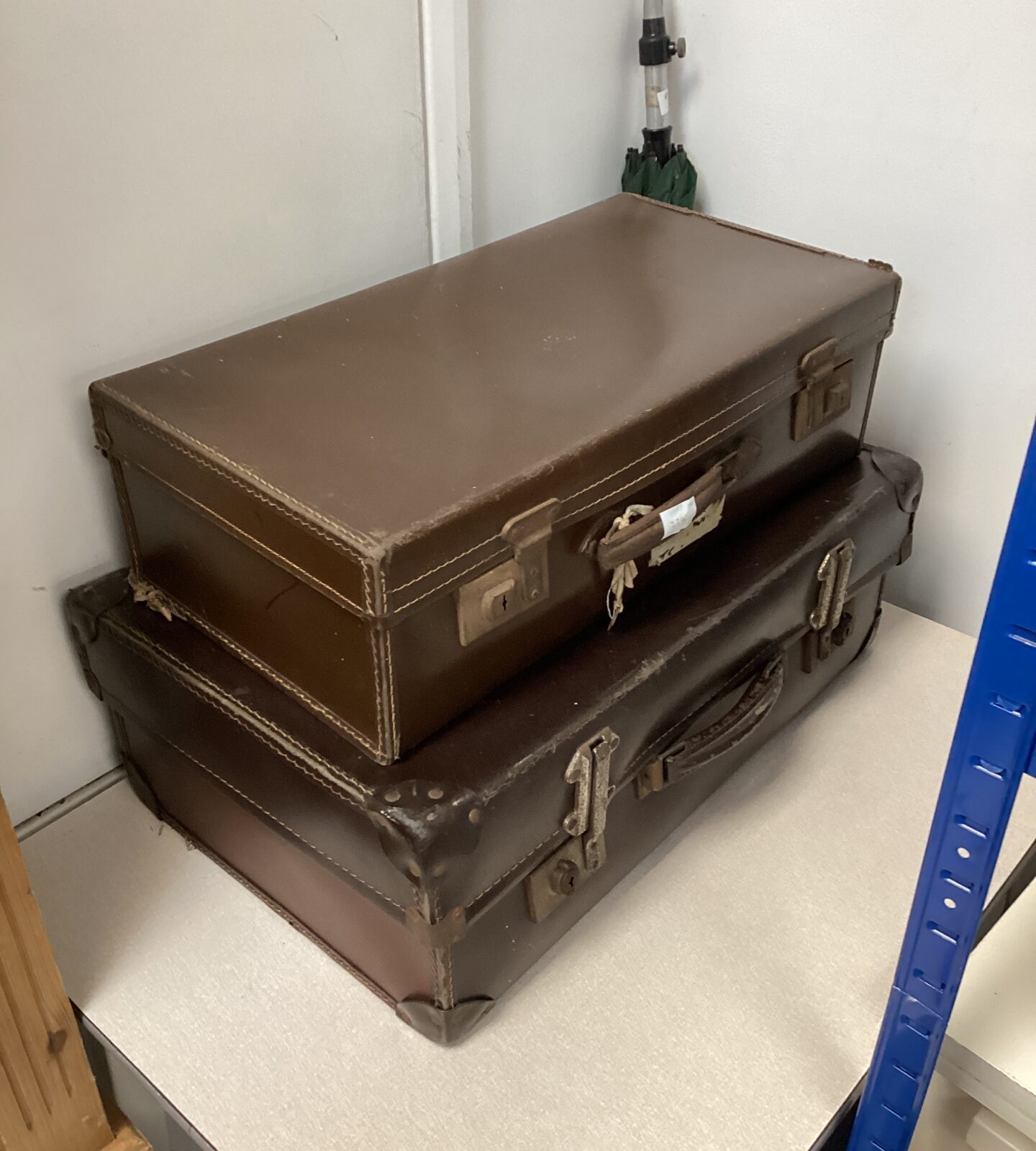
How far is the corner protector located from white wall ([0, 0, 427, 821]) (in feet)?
1.22

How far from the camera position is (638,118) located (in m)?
1.17

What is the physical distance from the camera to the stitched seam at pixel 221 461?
623 mm

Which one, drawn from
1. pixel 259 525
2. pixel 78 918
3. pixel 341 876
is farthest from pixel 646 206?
pixel 78 918

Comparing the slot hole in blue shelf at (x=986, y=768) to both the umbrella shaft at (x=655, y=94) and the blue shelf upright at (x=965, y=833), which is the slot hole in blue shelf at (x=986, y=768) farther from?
the umbrella shaft at (x=655, y=94)

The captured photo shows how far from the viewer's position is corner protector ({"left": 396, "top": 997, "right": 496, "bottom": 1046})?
73 cm

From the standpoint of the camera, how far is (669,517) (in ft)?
2.51

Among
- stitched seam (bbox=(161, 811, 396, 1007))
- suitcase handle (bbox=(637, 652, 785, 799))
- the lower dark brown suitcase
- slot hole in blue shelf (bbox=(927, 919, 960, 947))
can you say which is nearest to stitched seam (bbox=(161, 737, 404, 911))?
the lower dark brown suitcase

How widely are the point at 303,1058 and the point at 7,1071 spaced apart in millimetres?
184

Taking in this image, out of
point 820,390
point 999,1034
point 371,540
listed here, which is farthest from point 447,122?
point 999,1034

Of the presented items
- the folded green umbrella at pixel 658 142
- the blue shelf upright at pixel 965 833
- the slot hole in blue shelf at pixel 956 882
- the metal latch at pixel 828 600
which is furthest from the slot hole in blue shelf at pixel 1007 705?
the folded green umbrella at pixel 658 142

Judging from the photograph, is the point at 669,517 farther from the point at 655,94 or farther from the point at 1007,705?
the point at 655,94

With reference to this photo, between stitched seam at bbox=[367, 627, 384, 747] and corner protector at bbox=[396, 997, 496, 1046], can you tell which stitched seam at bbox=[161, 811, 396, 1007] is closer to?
corner protector at bbox=[396, 997, 496, 1046]

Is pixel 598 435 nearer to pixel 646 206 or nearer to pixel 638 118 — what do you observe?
pixel 646 206

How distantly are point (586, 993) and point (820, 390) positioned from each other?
51cm
